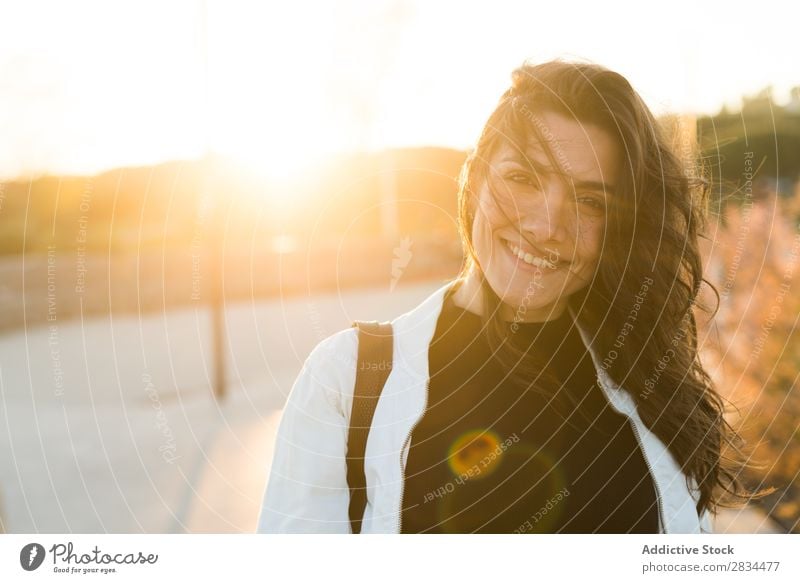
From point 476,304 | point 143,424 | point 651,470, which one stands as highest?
point 476,304

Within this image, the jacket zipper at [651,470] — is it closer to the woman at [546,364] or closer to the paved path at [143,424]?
the woman at [546,364]

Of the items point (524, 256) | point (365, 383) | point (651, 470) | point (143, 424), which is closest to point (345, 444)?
point (365, 383)

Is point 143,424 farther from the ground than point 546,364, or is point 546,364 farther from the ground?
point 546,364

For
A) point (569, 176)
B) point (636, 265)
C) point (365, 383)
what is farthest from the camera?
point (636, 265)

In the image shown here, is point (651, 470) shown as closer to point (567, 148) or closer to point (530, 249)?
point (530, 249)

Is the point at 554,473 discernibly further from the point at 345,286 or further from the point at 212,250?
the point at 345,286

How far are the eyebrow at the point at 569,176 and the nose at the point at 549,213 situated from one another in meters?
0.02

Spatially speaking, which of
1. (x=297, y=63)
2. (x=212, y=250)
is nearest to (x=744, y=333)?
(x=297, y=63)

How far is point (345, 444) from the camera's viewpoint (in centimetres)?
113

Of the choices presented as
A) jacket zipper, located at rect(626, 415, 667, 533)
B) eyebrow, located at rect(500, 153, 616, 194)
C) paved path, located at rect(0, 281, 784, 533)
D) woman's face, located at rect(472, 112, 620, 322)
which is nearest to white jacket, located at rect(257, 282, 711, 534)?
jacket zipper, located at rect(626, 415, 667, 533)

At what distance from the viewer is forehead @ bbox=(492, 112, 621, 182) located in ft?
3.87

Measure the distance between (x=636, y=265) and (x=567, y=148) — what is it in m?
0.28

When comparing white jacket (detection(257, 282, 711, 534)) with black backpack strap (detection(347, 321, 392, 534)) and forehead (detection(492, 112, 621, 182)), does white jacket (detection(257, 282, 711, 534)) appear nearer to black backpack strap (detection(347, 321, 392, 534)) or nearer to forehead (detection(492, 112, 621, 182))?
black backpack strap (detection(347, 321, 392, 534))

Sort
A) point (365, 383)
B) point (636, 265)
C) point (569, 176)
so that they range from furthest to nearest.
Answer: point (636, 265) < point (569, 176) < point (365, 383)
